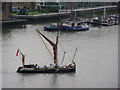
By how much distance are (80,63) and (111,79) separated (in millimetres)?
6023

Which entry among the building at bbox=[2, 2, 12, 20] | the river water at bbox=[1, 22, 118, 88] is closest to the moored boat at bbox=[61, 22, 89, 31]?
the river water at bbox=[1, 22, 118, 88]

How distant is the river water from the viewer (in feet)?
109

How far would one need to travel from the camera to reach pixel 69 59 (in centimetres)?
4078

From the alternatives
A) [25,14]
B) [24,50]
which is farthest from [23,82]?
[25,14]

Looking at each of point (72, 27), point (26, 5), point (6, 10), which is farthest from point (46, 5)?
point (72, 27)

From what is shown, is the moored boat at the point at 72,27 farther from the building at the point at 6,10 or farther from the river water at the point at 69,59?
the building at the point at 6,10

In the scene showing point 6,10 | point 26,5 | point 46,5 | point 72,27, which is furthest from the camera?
point 46,5

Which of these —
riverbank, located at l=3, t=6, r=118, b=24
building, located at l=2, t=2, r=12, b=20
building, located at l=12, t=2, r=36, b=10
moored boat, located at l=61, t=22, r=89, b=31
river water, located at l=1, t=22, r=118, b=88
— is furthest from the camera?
building, located at l=12, t=2, r=36, b=10

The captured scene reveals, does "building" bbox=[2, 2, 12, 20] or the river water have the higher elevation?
"building" bbox=[2, 2, 12, 20]

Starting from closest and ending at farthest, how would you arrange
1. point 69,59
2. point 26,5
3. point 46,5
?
point 69,59 < point 26,5 < point 46,5

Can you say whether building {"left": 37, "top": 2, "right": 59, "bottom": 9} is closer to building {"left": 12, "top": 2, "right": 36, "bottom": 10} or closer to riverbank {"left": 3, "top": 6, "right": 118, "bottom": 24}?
building {"left": 12, "top": 2, "right": 36, "bottom": 10}

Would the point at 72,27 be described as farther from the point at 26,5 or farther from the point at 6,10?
the point at 26,5

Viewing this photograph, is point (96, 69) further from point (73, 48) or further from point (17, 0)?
point (17, 0)

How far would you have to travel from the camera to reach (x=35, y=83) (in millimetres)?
33062
